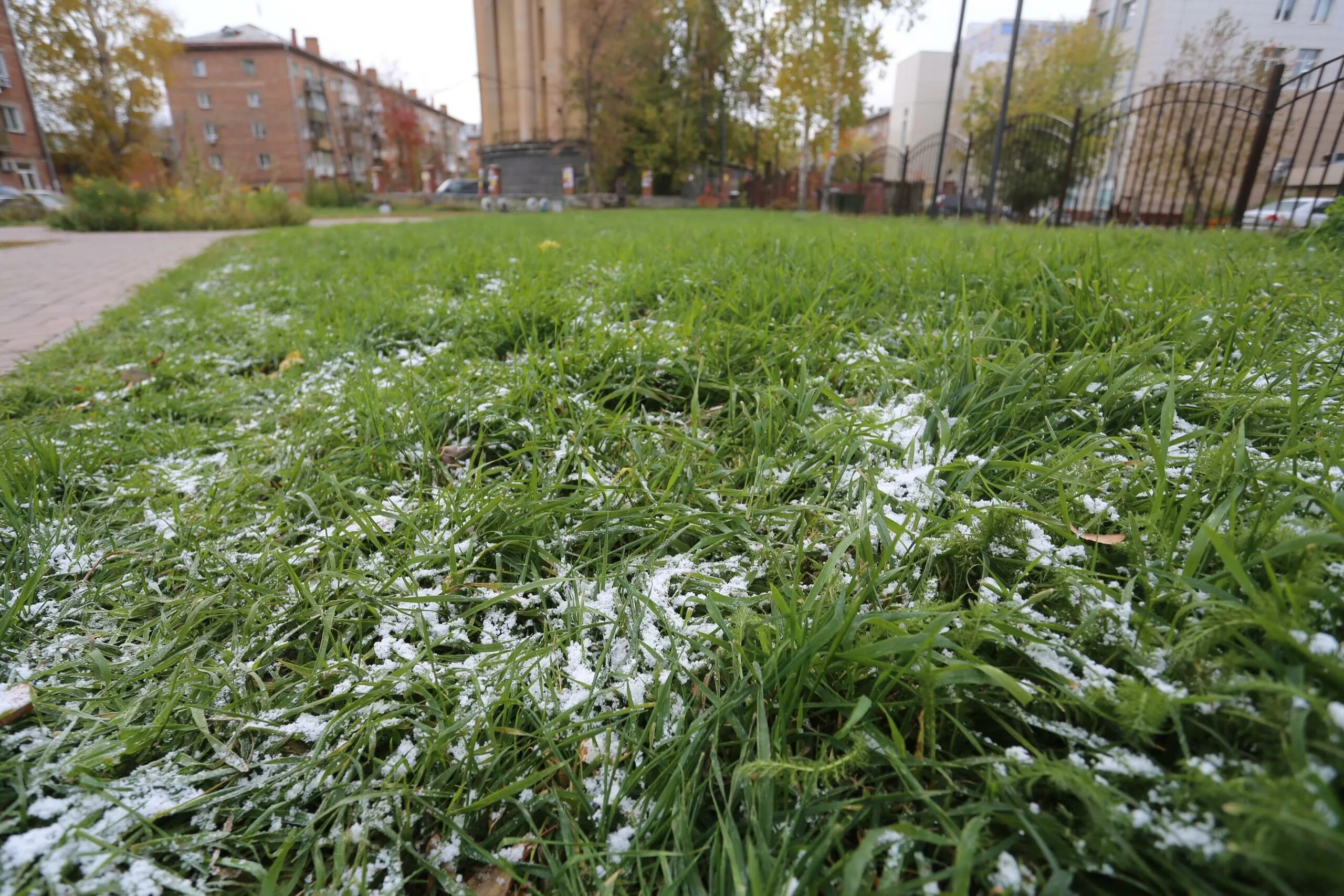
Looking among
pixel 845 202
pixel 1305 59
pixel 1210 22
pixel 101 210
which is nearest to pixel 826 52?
pixel 845 202

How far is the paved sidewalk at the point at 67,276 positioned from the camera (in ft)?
12.4

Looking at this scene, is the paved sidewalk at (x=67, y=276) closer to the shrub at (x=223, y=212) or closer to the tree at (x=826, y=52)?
the shrub at (x=223, y=212)

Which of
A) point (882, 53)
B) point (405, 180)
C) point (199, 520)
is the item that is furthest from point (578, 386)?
point (405, 180)

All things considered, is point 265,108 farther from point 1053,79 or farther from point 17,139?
point 1053,79

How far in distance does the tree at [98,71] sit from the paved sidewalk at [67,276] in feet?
72.8

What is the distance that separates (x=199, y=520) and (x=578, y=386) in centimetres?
104

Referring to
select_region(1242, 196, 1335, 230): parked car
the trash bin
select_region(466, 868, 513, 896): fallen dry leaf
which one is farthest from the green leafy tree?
select_region(466, 868, 513, 896): fallen dry leaf

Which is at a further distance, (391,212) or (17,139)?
(17,139)

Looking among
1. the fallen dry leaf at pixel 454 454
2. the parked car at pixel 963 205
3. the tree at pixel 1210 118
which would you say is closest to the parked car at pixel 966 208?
the parked car at pixel 963 205

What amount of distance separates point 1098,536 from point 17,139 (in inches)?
1871

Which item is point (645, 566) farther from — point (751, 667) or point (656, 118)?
point (656, 118)

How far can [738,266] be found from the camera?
3072mm

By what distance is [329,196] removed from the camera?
29.0 metres

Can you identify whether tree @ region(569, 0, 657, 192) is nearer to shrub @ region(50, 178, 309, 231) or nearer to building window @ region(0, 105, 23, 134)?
shrub @ region(50, 178, 309, 231)
